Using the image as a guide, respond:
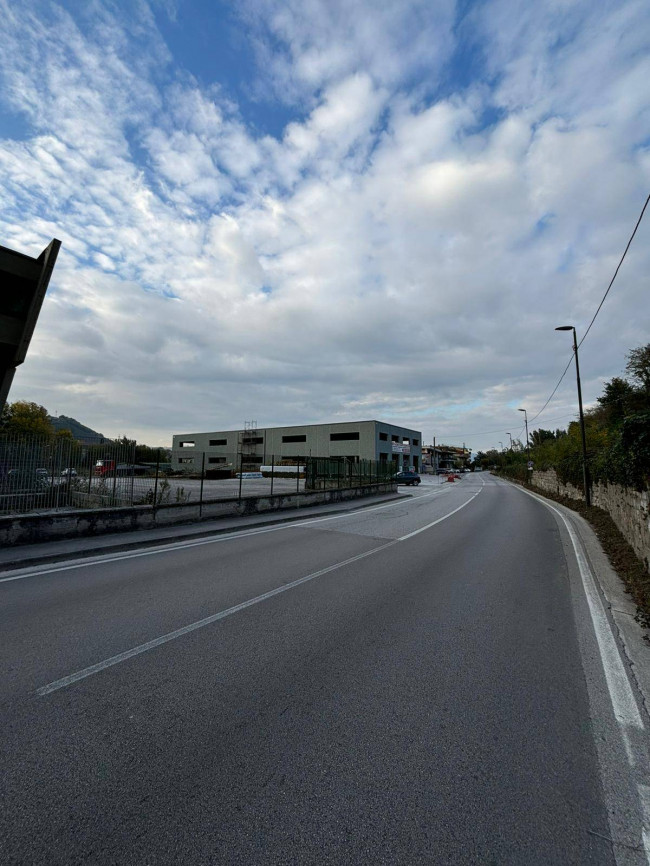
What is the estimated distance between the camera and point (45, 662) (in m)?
3.83

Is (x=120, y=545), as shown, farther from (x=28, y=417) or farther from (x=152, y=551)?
(x=28, y=417)

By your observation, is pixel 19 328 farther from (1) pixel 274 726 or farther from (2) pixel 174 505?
(1) pixel 274 726

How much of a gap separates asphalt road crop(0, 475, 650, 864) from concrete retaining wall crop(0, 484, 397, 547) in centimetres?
414

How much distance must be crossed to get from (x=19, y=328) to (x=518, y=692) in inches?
491

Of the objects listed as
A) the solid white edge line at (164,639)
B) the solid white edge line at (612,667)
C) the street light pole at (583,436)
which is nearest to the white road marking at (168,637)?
the solid white edge line at (164,639)

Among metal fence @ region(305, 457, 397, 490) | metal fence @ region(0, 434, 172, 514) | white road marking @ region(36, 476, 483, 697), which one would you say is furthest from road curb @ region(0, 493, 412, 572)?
metal fence @ region(305, 457, 397, 490)

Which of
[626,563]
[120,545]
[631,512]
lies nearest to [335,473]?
[120,545]

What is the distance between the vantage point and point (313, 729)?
114 inches

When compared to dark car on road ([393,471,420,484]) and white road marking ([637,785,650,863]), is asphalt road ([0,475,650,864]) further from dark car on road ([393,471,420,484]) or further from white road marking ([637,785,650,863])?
dark car on road ([393,471,420,484])

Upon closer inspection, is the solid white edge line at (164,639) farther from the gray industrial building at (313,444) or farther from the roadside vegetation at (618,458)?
the gray industrial building at (313,444)

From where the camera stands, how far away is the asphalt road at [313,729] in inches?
80.9

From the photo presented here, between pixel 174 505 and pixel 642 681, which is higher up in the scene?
pixel 174 505

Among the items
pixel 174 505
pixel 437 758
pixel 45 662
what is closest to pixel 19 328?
pixel 174 505

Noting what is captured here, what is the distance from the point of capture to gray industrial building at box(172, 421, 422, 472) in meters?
66.9
